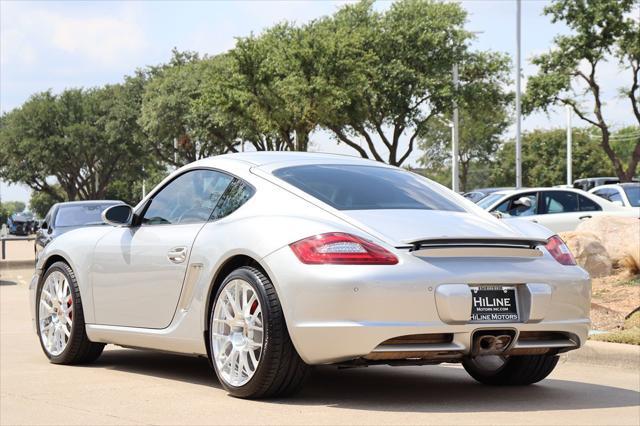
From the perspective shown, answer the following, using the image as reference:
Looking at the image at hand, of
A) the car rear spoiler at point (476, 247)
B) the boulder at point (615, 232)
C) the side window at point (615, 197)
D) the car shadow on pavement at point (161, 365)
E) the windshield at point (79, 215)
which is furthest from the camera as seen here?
the side window at point (615, 197)

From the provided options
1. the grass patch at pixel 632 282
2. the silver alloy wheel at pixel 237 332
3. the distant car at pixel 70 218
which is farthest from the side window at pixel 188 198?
the distant car at pixel 70 218

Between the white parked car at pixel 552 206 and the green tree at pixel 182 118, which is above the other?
the green tree at pixel 182 118

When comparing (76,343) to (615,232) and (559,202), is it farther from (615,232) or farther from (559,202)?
(559,202)

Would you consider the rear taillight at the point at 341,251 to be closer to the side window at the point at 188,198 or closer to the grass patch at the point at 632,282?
the side window at the point at 188,198

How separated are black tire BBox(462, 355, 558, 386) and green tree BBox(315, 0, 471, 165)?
40080mm

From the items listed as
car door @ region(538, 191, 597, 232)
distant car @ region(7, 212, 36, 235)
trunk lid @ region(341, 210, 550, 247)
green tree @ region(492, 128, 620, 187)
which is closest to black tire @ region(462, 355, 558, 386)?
trunk lid @ region(341, 210, 550, 247)

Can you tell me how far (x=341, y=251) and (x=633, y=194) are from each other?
822 inches

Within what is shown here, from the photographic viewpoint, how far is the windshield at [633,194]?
2583cm

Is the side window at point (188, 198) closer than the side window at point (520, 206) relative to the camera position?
Yes

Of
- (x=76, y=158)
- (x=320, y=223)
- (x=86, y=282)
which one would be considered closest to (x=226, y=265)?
(x=320, y=223)

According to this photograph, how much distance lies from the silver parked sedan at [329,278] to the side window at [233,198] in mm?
10

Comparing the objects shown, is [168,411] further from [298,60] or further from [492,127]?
[492,127]

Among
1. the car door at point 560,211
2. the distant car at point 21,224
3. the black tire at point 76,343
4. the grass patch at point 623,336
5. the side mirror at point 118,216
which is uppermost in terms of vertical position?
the side mirror at point 118,216

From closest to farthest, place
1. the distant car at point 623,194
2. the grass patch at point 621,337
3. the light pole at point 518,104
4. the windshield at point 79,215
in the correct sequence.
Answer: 1. the grass patch at point 621,337
2. the windshield at point 79,215
3. the distant car at point 623,194
4. the light pole at point 518,104
